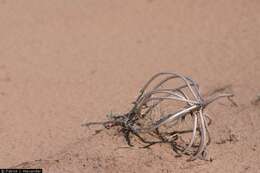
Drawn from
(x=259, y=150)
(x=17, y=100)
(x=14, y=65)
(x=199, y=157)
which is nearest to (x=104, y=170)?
(x=199, y=157)

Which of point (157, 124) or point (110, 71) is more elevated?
point (110, 71)

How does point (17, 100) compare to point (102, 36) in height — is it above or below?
below

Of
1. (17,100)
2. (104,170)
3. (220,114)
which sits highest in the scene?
(17,100)

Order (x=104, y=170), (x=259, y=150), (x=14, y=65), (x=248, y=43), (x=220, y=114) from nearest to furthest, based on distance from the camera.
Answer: (x=104, y=170) < (x=259, y=150) < (x=220, y=114) < (x=14, y=65) < (x=248, y=43)

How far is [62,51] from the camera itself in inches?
203

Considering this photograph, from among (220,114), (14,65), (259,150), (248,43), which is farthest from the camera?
(248,43)

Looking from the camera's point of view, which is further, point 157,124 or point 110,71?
point 110,71

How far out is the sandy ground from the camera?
356 centimetres

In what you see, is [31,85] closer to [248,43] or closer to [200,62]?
[200,62]

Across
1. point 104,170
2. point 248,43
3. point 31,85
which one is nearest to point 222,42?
point 248,43

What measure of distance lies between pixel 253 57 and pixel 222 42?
1.29 ft

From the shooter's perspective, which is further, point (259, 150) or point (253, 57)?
point (253, 57)

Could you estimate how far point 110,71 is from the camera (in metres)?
4.91

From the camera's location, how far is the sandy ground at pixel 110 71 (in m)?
3.56
